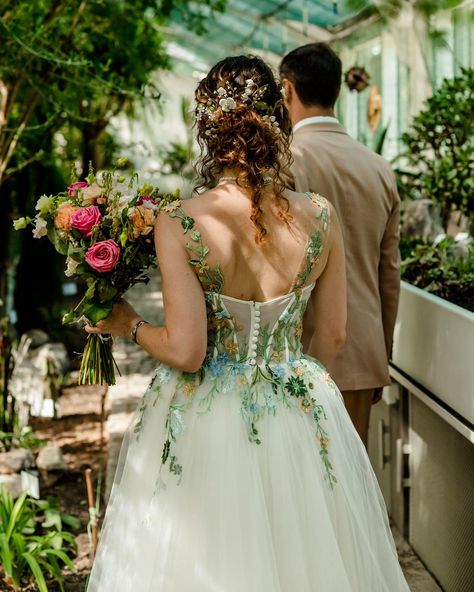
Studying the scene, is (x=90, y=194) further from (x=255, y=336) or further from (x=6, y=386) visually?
(x=6, y=386)

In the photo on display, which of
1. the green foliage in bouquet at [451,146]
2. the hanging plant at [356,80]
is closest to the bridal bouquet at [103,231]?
the green foliage in bouquet at [451,146]

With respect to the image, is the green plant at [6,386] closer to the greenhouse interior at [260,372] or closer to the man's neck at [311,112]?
the greenhouse interior at [260,372]

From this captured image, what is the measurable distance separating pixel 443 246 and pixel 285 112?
1886 millimetres

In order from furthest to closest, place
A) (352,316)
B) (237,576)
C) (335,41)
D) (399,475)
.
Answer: (335,41) → (399,475) → (352,316) → (237,576)

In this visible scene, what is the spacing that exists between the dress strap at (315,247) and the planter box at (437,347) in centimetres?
74

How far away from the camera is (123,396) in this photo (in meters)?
7.27

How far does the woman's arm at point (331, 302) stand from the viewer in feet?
8.31

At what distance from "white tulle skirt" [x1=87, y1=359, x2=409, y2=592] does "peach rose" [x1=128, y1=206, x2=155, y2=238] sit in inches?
15.3

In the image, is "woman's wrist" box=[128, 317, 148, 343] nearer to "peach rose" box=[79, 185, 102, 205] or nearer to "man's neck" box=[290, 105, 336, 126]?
"peach rose" box=[79, 185, 102, 205]

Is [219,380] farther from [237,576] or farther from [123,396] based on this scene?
[123,396]

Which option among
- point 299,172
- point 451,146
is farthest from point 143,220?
point 451,146

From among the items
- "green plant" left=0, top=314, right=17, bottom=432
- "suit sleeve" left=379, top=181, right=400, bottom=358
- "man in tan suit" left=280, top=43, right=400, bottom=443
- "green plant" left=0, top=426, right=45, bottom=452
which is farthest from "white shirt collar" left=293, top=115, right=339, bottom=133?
"green plant" left=0, top=314, right=17, bottom=432

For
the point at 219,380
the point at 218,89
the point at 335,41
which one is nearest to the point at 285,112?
the point at 218,89

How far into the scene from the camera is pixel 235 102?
2.27 metres
